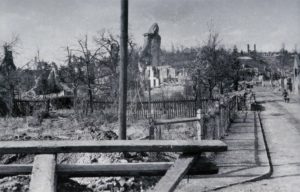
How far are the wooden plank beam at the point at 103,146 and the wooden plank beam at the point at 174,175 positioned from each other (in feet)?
0.26

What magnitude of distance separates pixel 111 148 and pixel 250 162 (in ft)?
25.9

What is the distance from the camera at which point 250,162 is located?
415 inches

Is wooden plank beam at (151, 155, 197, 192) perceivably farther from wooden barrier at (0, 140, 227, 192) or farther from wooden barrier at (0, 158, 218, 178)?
wooden barrier at (0, 158, 218, 178)

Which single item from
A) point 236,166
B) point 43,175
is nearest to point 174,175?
point 43,175

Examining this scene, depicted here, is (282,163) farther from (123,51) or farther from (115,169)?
(115,169)

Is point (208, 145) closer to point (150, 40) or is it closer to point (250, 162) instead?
point (250, 162)

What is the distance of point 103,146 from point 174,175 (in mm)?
586

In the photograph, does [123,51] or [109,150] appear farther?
[123,51]

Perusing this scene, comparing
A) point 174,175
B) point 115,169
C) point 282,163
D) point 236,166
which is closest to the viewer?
point 174,175

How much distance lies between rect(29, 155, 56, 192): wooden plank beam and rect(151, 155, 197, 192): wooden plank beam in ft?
2.40

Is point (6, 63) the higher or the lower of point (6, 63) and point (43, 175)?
the higher

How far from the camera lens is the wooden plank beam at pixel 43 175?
9.21 feet

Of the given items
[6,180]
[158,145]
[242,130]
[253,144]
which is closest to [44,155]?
[158,145]

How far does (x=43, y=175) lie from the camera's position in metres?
2.96
